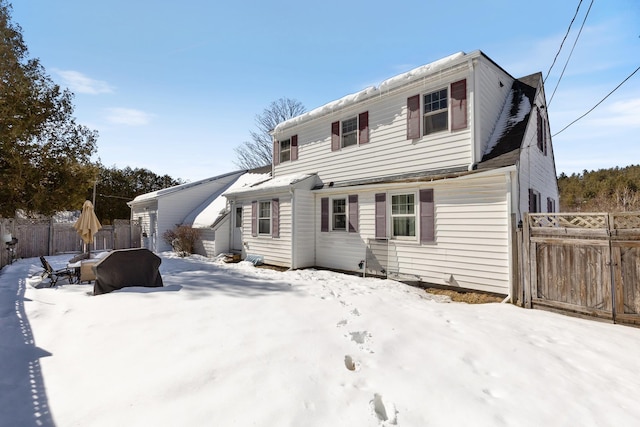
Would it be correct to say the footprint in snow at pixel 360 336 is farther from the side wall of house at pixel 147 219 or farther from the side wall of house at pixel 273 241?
the side wall of house at pixel 147 219

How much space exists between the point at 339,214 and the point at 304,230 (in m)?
1.60

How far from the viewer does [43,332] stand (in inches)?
179

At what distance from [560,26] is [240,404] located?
34.3ft

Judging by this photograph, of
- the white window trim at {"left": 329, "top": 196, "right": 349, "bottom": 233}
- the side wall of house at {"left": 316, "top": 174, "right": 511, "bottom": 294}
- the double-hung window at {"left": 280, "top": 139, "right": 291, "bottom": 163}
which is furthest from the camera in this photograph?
the double-hung window at {"left": 280, "top": 139, "right": 291, "bottom": 163}

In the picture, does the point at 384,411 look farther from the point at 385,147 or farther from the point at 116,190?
the point at 116,190

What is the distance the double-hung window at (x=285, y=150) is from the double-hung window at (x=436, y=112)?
22.0 feet

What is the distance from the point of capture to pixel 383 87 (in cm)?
973

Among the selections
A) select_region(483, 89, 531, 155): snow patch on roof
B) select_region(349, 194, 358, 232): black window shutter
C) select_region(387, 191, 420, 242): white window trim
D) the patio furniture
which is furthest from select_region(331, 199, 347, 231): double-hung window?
the patio furniture

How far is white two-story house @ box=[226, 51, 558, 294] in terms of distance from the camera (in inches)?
294

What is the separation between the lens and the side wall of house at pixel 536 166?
793cm

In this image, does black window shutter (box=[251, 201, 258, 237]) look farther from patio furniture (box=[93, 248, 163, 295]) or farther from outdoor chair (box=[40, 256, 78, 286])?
outdoor chair (box=[40, 256, 78, 286])

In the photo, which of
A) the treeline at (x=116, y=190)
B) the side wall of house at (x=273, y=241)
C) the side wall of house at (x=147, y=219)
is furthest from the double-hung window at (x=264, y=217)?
the treeline at (x=116, y=190)

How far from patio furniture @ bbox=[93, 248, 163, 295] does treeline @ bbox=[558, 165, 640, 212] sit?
112ft

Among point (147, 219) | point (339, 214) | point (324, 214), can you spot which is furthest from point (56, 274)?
point (147, 219)
